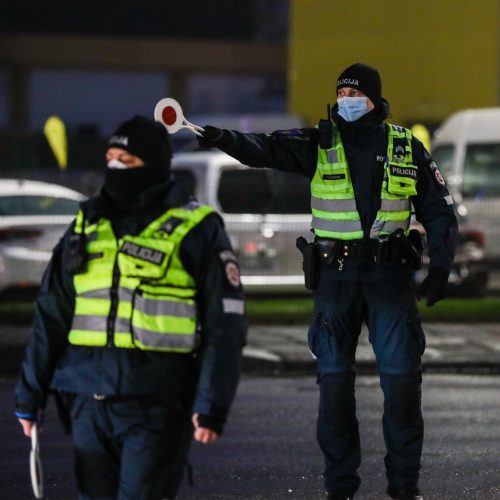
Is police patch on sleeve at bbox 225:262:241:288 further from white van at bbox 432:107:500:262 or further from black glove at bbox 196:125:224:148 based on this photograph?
white van at bbox 432:107:500:262

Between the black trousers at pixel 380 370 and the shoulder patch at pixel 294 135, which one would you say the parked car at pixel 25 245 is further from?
the black trousers at pixel 380 370

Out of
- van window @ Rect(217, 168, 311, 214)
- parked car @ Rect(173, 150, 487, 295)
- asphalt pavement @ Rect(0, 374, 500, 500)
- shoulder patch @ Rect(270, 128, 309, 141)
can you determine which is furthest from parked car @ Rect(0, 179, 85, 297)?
shoulder patch @ Rect(270, 128, 309, 141)

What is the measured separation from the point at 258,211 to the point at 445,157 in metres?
4.27

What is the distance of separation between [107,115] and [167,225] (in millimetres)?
44747

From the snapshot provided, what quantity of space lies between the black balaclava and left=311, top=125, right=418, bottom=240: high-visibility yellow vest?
6.45 ft

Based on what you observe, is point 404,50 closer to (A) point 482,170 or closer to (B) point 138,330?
(A) point 482,170

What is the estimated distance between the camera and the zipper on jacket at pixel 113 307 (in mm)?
4984

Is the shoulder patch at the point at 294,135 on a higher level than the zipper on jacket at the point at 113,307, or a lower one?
higher

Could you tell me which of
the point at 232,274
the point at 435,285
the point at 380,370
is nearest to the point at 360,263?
the point at 435,285

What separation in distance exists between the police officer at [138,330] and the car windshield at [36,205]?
38.4ft

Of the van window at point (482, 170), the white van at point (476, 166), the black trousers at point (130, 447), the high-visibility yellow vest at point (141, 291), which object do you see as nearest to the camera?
the black trousers at point (130, 447)

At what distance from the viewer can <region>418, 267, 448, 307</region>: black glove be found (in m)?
6.93

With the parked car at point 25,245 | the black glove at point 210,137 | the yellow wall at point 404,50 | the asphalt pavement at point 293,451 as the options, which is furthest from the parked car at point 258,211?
the yellow wall at point 404,50

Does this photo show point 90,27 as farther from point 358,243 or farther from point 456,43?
point 358,243
